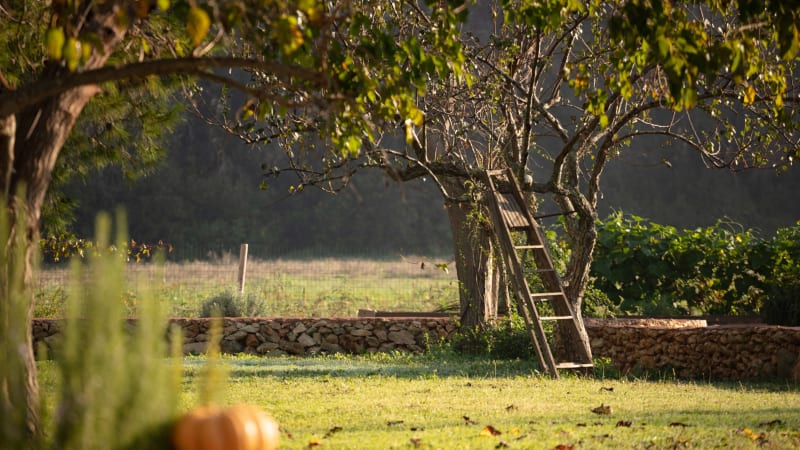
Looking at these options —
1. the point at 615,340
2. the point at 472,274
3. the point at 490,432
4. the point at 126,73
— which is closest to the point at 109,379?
the point at 126,73

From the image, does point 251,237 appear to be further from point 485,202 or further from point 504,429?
point 504,429

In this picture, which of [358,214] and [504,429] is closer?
[504,429]

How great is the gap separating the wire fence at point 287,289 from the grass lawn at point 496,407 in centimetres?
340

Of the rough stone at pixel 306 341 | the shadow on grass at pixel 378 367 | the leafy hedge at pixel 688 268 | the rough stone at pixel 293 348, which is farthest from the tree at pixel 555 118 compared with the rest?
the leafy hedge at pixel 688 268

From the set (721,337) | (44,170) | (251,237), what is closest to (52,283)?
(721,337)

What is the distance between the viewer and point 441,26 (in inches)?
222

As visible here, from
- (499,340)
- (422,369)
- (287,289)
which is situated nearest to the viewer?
(422,369)

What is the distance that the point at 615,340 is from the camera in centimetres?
963

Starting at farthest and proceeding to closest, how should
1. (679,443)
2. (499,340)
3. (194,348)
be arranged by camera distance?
(194,348)
(499,340)
(679,443)

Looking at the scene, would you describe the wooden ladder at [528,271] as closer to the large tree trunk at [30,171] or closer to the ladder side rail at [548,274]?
the ladder side rail at [548,274]

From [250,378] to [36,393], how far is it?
15.9 feet

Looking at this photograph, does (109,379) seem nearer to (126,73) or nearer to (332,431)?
(126,73)

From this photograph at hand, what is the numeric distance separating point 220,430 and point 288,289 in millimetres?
15286

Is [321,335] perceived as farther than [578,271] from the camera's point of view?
Yes
